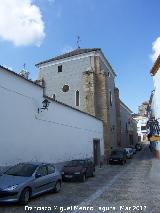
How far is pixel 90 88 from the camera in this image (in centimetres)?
3862

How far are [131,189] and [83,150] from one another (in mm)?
12360

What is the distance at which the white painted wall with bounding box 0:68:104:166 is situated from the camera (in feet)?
51.7

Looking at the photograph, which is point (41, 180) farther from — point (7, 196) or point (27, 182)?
point (7, 196)

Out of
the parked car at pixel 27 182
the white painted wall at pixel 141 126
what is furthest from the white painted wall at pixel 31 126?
the white painted wall at pixel 141 126

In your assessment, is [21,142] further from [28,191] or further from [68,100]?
[68,100]

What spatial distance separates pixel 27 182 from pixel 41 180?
4.06ft

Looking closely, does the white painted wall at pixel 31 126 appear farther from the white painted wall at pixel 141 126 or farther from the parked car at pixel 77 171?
the white painted wall at pixel 141 126

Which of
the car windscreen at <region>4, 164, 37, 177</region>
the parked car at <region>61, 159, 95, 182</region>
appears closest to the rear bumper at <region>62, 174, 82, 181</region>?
the parked car at <region>61, 159, 95, 182</region>

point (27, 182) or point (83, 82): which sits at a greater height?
point (83, 82)

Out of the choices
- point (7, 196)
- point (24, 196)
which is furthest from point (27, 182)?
point (7, 196)

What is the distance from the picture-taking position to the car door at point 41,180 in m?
12.7

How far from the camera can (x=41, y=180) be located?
517 inches

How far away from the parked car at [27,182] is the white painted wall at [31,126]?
243 centimetres

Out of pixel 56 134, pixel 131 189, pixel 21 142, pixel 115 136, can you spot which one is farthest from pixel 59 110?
pixel 115 136
